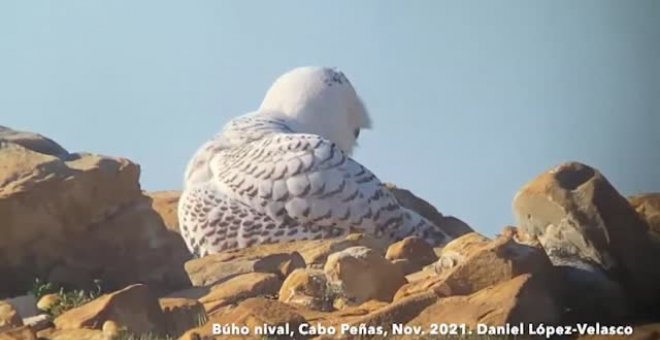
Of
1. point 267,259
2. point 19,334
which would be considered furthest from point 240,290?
point 19,334

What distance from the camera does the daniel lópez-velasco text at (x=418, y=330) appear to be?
2.83m

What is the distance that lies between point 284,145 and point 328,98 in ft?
1.82

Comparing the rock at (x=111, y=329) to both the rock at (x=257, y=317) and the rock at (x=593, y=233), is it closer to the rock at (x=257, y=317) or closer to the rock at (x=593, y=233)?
the rock at (x=257, y=317)

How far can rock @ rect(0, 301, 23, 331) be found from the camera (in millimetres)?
3145

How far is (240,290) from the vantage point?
3.48 meters

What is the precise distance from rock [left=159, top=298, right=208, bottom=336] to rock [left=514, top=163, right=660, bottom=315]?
2.96 ft

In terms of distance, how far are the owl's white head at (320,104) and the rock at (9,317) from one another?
210 cm

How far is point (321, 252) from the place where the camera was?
4.09 m

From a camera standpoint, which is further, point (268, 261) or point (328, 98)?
point (328, 98)

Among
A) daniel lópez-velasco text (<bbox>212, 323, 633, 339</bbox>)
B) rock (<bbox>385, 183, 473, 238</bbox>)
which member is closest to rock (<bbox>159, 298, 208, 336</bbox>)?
daniel lópez-velasco text (<bbox>212, 323, 633, 339</bbox>)

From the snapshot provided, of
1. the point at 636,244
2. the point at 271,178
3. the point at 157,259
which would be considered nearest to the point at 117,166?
the point at 157,259

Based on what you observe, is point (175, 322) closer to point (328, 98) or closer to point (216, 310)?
point (216, 310)

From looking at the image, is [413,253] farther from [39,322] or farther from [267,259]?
[39,322]

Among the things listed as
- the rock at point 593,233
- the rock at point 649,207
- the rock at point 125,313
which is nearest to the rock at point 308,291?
the rock at point 125,313
